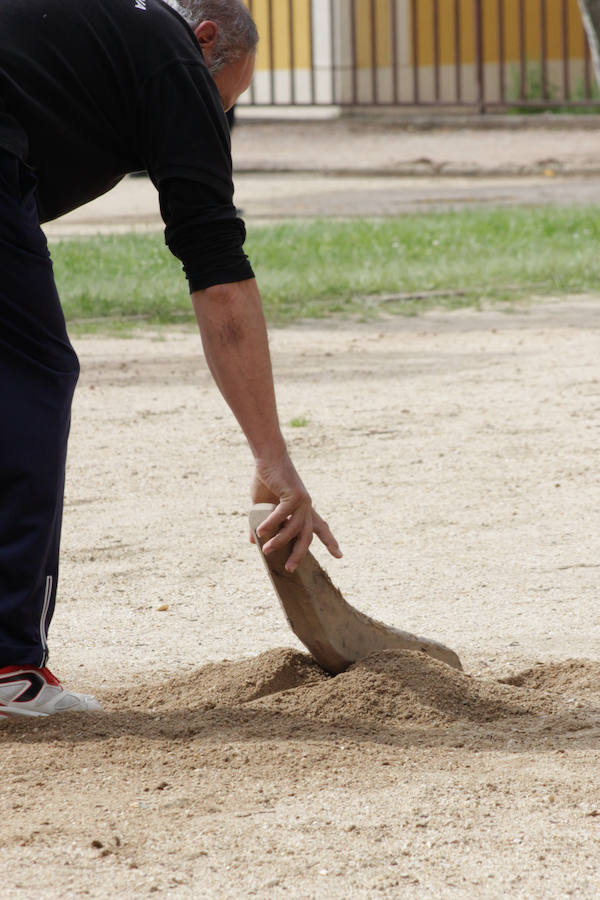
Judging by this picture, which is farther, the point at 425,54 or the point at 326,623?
the point at 425,54

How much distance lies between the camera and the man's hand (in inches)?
111

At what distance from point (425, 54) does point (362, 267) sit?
37.7ft

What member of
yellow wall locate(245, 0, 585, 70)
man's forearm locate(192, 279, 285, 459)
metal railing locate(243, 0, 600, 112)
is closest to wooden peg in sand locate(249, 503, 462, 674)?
man's forearm locate(192, 279, 285, 459)

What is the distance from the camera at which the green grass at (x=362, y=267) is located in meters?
8.80

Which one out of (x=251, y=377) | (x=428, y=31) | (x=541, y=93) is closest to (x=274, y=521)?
(x=251, y=377)

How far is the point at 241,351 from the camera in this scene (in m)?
2.75

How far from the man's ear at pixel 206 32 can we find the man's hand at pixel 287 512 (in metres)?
0.82

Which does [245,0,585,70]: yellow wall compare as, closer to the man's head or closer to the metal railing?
the metal railing

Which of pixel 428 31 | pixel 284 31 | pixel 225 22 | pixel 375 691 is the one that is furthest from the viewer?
pixel 284 31

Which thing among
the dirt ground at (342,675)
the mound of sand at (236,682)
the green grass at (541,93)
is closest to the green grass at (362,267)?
the dirt ground at (342,675)

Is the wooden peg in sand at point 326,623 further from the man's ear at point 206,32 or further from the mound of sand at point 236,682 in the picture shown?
the man's ear at point 206,32

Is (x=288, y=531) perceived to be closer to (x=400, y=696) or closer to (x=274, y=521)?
(x=274, y=521)

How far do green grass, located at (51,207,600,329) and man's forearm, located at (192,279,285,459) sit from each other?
18.2ft

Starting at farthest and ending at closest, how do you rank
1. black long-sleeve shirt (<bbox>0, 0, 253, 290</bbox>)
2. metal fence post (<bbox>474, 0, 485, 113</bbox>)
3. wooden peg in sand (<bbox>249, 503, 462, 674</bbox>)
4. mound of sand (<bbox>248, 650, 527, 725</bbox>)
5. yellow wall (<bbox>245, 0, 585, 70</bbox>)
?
1. yellow wall (<bbox>245, 0, 585, 70</bbox>)
2. metal fence post (<bbox>474, 0, 485, 113</bbox>)
3. wooden peg in sand (<bbox>249, 503, 462, 674</bbox>)
4. mound of sand (<bbox>248, 650, 527, 725</bbox>)
5. black long-sleeve shirt (<bbox>0, 0, 253, 290</bbox>)
